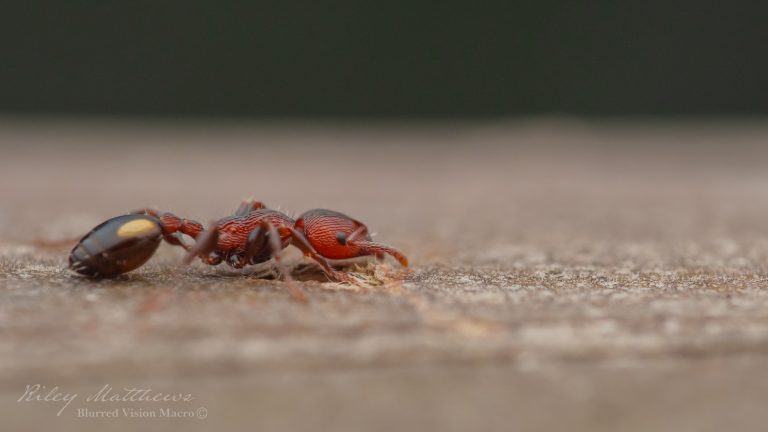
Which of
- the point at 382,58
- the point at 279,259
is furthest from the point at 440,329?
the point at 382,58

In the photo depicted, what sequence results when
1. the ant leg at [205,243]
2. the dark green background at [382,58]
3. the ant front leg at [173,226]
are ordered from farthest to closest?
the dark green background at [382,58]
the ant front leg at [173,226]
the ant leg at [205,243]

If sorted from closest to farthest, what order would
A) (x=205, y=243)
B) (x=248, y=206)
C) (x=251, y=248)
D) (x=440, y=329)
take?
1. (x=440, y=329)
2. (x=205, y=243)
3. (x=251, y=248)
4. (x=248, y=206)

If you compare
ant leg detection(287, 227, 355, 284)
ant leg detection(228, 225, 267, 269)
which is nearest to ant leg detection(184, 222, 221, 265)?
ant leg detection(228, 225, 267, 269)

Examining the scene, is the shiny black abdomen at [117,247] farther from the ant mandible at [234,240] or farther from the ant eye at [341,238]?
the ant eye at [341,238]

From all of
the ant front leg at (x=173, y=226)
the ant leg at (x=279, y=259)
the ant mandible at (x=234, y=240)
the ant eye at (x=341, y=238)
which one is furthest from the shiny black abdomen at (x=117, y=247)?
the ant eye at (x=341, y=238)

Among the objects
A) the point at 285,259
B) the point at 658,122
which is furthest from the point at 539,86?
the point at 285,259

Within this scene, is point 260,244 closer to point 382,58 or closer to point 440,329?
point 440,329

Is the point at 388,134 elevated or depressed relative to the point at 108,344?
depressed

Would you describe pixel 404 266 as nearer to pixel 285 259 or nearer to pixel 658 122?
pixel 285 259
